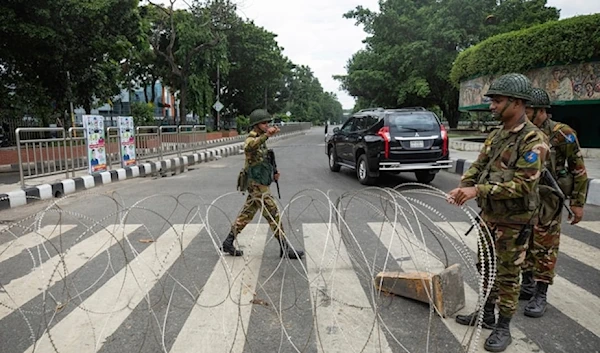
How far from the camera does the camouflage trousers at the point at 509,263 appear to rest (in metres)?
2.75

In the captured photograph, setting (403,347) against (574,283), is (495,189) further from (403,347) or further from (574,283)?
(574,283)

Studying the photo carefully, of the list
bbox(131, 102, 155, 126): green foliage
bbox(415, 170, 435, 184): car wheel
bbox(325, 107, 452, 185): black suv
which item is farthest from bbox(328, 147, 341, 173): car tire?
bbox(131, 102, 155, 126): green foliage

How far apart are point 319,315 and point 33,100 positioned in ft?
52.4

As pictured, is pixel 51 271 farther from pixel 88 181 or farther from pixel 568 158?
pixel 88 181

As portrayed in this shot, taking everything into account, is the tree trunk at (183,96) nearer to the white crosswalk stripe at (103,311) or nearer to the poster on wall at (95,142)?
the poster on wall at (95,142)

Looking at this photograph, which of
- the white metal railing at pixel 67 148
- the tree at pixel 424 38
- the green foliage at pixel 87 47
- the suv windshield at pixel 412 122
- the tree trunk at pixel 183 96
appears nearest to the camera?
the suv windshield at pixel 412 122

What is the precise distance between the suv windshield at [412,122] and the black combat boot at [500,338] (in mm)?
6232

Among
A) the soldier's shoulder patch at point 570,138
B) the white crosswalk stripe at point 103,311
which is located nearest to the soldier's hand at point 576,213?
the soldier's shoulder patch at point 570,138

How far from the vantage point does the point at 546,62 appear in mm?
14742

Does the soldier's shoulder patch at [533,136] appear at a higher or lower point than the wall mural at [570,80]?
lower

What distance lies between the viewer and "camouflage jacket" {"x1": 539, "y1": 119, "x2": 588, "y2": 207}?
3.35 meters

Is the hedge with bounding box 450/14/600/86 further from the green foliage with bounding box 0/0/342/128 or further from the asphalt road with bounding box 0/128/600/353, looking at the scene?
the green foliage with bounding box 0/0/342/128

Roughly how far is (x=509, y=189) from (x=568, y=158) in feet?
3.90

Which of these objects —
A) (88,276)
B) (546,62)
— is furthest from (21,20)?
(546,62)
